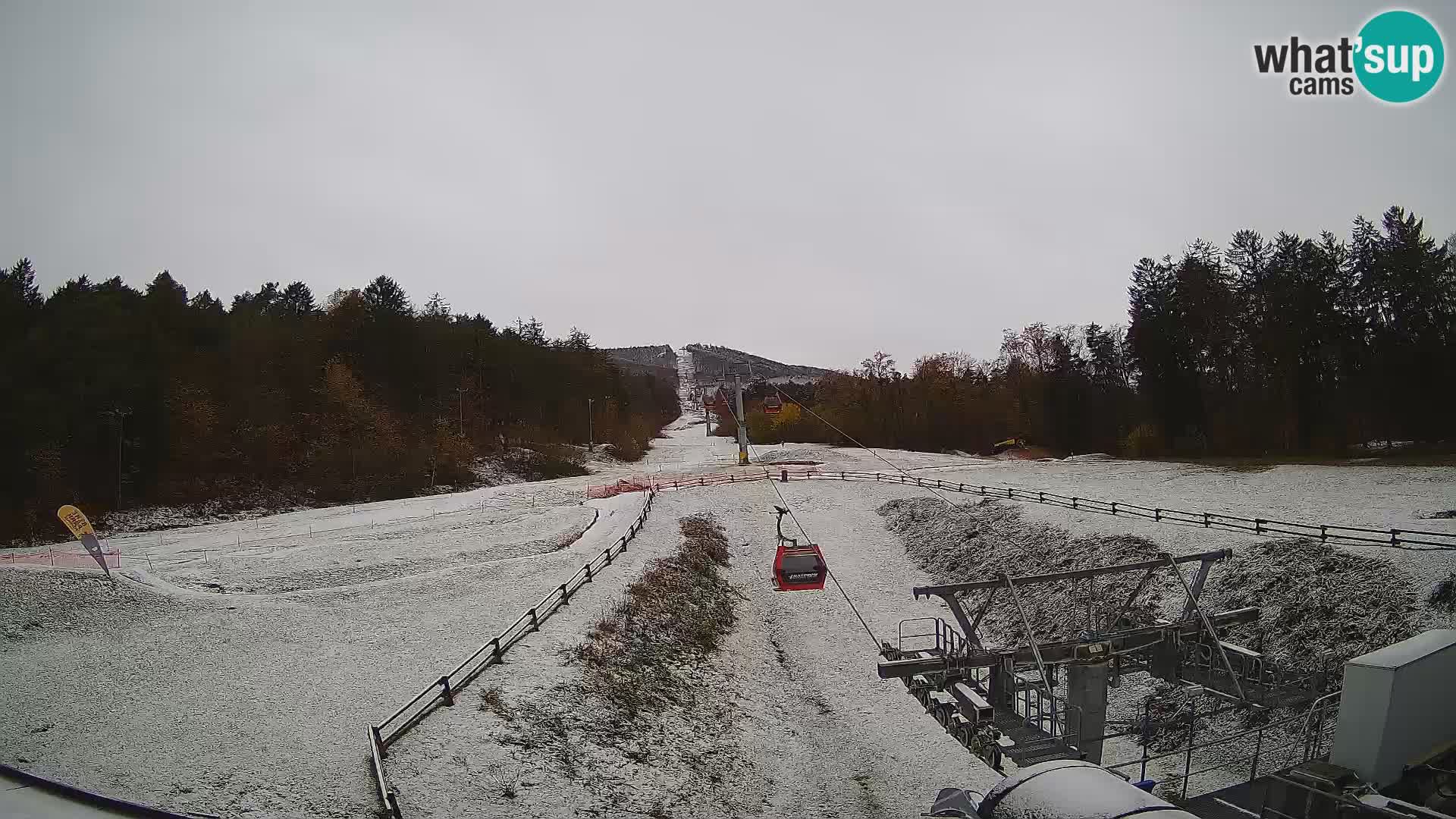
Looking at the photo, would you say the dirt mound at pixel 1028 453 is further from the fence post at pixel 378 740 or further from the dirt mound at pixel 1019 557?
the fence post at pixel 378 740

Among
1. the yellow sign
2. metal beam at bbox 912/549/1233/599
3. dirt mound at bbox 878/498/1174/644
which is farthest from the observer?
the yellow sign

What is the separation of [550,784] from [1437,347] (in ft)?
196

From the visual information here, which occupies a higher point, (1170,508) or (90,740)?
(1170,508)

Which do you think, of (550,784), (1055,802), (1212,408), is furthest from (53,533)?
(1212,408)

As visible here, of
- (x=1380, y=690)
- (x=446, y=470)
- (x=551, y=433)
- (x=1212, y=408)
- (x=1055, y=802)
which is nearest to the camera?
(x=1055, y=802)

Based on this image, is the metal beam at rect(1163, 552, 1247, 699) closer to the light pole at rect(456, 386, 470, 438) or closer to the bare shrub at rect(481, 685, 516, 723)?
the bare shrub at rect(481, 685, 516, 723)

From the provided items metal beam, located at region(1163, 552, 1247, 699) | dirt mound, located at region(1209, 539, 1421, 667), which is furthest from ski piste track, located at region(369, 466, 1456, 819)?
metal beam, located at region(1163, 552, 1247, 699)

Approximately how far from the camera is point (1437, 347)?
47688 mm

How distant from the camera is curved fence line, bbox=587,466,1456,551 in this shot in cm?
2191

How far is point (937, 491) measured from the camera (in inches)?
2045

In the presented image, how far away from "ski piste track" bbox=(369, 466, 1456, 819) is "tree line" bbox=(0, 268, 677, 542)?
33.4 m

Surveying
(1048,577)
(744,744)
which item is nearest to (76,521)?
(744,744)

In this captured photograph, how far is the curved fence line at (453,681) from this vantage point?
13.8 m

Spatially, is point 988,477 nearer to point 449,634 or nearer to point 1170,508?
point 1170,508
